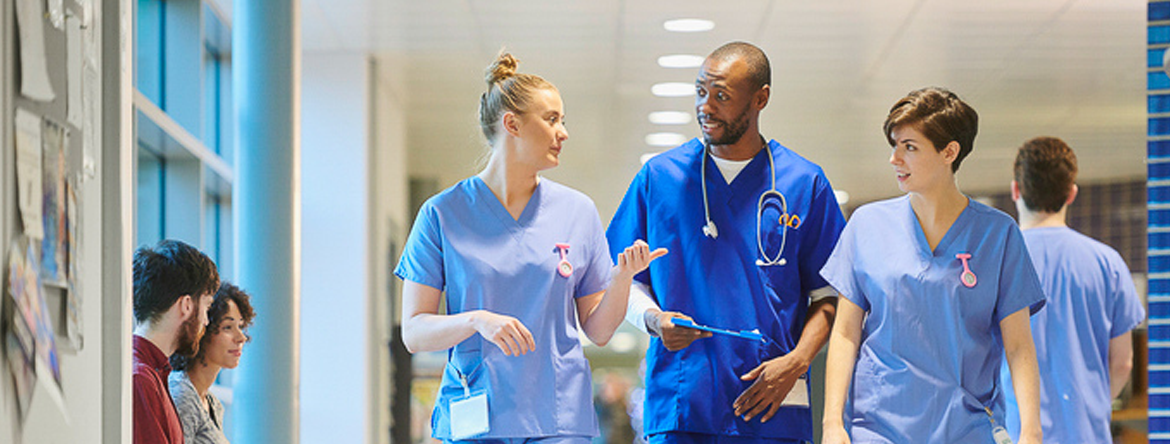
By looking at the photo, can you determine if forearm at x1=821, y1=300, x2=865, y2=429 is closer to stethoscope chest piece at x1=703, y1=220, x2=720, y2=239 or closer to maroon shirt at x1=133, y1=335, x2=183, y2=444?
stethoscope chest piece at x1=703, y1=220, x2=720, y2=239

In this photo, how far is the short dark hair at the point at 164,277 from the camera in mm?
3072

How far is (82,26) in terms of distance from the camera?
2.12 metres

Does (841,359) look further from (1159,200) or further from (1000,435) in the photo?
(1159,200)

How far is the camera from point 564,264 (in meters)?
2.88

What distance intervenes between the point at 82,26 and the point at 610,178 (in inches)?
383

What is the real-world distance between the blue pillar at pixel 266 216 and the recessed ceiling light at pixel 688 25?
7.78 feet

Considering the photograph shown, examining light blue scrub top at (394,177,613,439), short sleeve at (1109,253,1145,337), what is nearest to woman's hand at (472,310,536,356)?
light blue scrub top at (394,177,613,439)

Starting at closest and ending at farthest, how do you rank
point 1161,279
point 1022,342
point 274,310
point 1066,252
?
1. point 1022,342
2. point 1161,279
3. point 1066,252
4. point 274,310

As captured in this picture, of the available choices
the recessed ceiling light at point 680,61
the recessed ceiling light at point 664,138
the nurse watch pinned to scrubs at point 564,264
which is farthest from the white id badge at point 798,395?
the recessed ceiling light at point 664,138

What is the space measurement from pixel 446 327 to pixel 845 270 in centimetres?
85

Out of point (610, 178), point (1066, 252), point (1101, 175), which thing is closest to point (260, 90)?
point (1066, 252)

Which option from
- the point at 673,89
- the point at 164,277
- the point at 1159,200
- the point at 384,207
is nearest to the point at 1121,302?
the point at 1159,200

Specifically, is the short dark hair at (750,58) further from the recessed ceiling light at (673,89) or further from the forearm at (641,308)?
the recessed ceiling light at (673,89)

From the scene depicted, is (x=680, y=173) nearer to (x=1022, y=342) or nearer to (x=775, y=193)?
(x=775, y=193)
